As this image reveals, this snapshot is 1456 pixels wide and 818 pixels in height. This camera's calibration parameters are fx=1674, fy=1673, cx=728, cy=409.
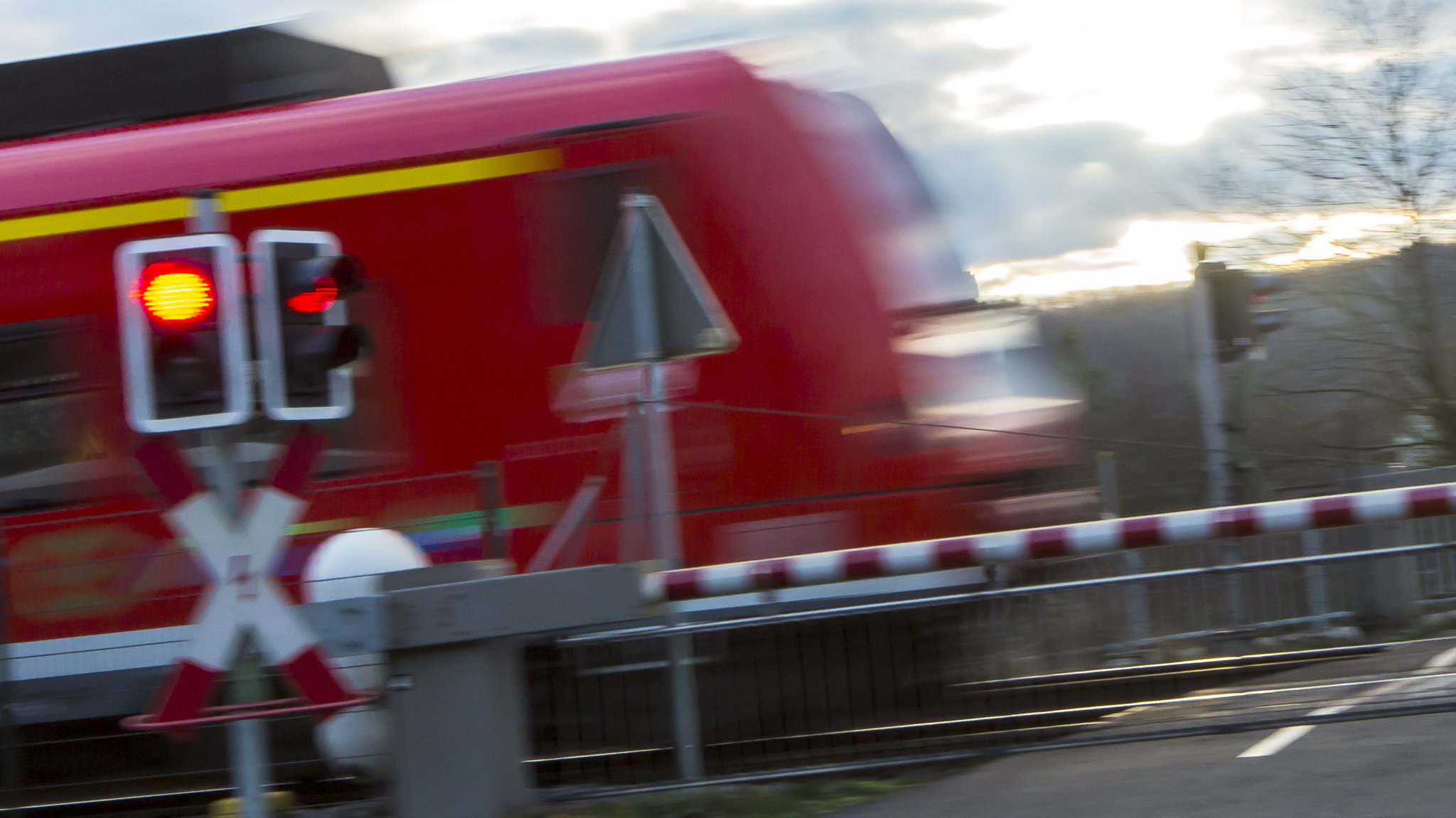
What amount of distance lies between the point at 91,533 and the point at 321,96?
2913 millimetres

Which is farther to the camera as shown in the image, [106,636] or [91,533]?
[91,533]

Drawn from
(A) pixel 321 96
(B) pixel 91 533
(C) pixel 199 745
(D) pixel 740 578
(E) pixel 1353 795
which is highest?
(A) pixel 321 96

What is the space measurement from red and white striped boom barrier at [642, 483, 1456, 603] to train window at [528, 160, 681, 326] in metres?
1.81

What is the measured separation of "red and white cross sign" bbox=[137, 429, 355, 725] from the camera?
510cm

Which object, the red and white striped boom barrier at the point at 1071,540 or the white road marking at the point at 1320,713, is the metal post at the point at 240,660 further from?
the white road marking at the point at 1320,713

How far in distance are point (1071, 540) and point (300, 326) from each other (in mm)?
3104

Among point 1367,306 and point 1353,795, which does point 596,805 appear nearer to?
point 1353,795

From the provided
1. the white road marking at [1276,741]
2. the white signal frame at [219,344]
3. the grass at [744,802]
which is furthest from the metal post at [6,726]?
the white road marking at [1276,741]

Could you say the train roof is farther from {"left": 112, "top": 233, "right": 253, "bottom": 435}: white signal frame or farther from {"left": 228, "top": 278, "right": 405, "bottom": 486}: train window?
{"left": 112, "top": 233, "right": 253, "bottom": 435}: white signal frame

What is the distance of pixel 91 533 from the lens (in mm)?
7219

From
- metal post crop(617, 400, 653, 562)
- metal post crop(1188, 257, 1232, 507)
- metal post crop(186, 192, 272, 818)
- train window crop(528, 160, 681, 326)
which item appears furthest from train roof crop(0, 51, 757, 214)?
metal post crop(1188, 257, 1232, 507)

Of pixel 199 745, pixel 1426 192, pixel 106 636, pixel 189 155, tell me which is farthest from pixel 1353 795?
pixel 1426 192

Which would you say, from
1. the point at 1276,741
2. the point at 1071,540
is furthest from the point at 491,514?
the point at 1276,741

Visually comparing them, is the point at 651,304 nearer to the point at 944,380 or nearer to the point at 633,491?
the point at 633,491
